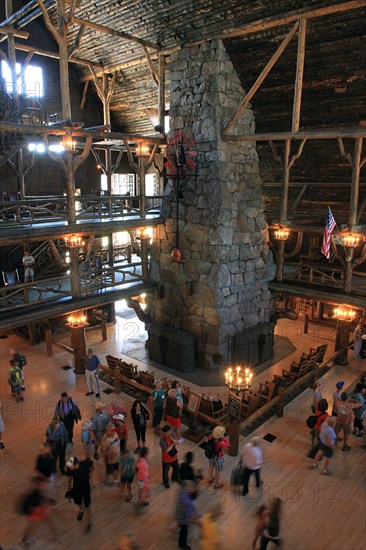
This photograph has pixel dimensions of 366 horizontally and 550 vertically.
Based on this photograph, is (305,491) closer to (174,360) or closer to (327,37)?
(174,360)

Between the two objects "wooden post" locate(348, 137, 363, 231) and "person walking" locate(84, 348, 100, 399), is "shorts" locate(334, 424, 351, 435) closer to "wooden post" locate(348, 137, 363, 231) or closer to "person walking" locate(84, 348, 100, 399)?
"wooden post" locate(348, 137, 363, 231)

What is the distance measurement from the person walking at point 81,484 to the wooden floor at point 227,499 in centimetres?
35

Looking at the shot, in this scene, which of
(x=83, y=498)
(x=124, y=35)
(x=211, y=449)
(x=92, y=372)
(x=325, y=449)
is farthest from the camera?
(x=124, y=35)

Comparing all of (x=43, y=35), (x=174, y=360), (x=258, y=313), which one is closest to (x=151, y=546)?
(x=174, y=360)

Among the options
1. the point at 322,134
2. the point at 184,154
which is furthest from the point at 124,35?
the point at 322,134

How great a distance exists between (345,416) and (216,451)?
297cm

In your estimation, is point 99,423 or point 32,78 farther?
point 32,78

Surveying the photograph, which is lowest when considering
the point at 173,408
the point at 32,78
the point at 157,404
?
the point at 157,404

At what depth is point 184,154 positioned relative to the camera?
12.1m

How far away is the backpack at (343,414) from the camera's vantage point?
8508 mm

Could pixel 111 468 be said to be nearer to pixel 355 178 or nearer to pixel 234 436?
pixel 234 436

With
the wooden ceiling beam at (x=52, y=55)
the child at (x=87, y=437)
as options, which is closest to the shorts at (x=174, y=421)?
the child at (x=87, y=437)

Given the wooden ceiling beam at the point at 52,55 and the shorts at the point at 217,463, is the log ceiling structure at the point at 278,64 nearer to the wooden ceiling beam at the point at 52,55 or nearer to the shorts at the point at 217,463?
the wooden ceiling beam at the point at 52,55

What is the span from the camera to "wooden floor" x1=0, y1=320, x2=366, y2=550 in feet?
21.6
